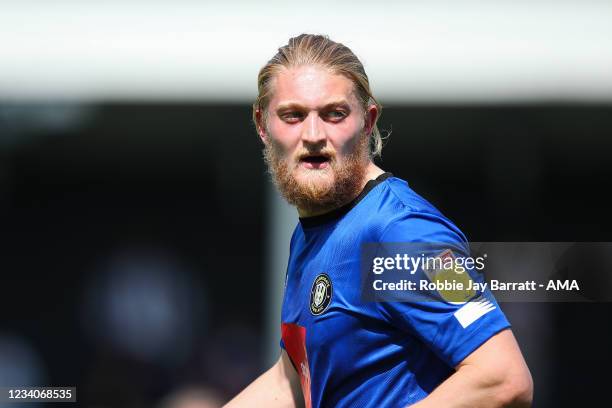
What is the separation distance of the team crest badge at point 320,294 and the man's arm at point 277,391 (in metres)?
0.54

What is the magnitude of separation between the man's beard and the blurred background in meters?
4.12

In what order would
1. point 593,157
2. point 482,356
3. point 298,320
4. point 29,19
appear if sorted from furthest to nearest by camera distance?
point 593,157 → point 29,19 → point 298,320 → point 482,356

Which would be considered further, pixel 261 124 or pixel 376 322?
pixel 261 124

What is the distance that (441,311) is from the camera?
259cm

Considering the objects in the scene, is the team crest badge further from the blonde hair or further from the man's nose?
the blonde hair

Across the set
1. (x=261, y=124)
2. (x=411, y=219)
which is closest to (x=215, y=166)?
(x=261, y=124)

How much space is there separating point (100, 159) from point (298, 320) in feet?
22.1

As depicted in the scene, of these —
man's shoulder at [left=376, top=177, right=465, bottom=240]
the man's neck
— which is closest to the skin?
the man's neck

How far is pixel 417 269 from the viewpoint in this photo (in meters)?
2.62

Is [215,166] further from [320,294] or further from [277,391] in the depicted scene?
[320,294]

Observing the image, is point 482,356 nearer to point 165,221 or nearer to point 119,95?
point 119,95

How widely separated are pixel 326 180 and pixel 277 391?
881mm

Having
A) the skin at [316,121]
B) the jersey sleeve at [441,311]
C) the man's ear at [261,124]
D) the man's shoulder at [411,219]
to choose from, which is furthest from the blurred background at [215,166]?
the jersey sleeve at [441,311]

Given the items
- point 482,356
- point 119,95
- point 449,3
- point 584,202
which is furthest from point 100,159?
point 482,356
